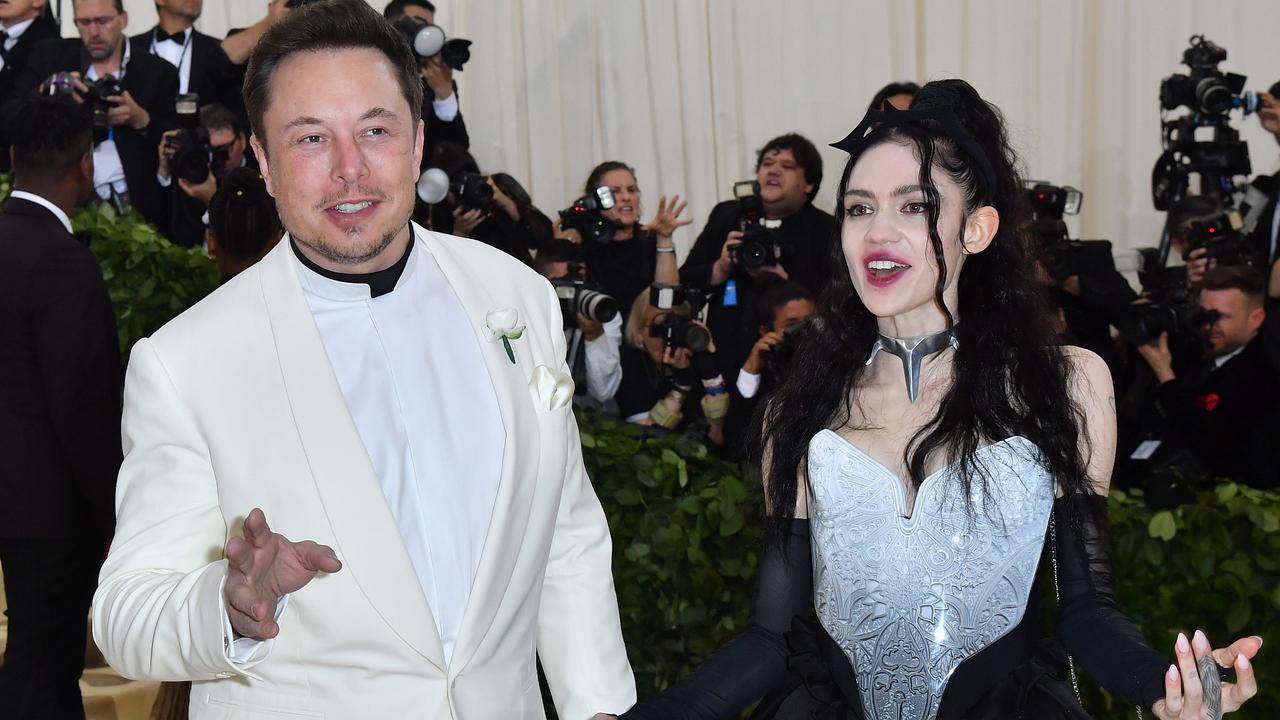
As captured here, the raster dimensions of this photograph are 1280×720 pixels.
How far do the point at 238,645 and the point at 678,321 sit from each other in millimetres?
3338

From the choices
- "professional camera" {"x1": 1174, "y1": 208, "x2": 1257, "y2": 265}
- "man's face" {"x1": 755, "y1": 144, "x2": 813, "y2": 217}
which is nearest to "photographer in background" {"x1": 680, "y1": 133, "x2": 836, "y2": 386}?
"man's face" {"x1": 755, "y1": 144, "x2": 813, "y2": 217}

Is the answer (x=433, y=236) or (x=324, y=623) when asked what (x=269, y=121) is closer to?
(x=433, y=236)

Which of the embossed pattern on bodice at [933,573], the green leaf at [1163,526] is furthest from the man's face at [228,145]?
the embossed pattern on bodice at [933,573]

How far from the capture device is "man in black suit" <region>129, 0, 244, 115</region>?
645cm

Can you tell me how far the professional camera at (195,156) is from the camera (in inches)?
231

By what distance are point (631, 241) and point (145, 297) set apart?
1978 mm

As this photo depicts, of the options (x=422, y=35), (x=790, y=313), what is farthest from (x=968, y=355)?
(x=422, y=35)

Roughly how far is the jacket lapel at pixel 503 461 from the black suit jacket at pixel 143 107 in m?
4.37

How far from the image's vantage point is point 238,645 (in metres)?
1.84

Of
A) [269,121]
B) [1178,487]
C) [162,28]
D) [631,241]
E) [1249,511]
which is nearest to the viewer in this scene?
[269,121]

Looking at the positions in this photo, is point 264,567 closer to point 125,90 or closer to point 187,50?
point 125,90

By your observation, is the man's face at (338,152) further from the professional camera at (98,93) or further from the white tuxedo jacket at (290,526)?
the professional camera at (98,93)

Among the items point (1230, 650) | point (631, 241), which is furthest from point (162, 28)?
point (1230, 650)

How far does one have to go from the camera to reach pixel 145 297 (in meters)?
5.27
